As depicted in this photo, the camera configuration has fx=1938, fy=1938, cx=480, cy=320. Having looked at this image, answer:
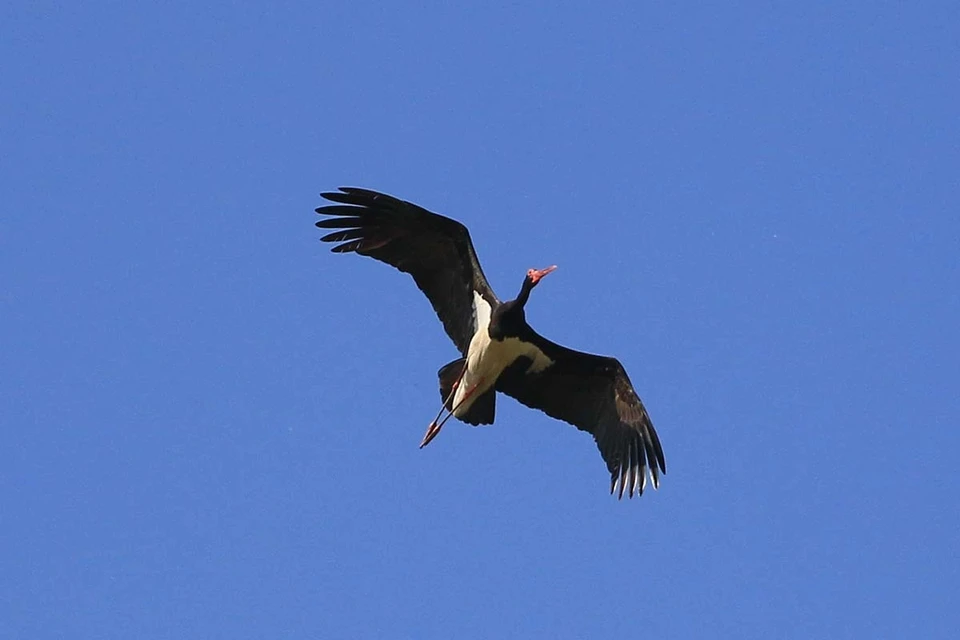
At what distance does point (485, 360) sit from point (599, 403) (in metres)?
1.85

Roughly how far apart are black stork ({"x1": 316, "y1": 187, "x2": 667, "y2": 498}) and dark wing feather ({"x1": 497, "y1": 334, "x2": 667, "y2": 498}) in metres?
0.01

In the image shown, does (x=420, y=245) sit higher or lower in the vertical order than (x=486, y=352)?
higher

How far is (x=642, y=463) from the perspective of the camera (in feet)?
76.3

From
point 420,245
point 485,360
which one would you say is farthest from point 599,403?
→ point 420,245

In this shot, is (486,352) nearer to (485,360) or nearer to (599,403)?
(485,360)

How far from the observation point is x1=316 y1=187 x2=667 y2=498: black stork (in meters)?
22.6

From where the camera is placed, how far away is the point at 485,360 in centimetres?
2270

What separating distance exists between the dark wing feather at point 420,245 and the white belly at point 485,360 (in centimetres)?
33

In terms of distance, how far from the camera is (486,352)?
2262 centimetres

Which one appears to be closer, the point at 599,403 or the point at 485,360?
the point at 485,360

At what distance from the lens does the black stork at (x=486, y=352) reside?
890 inches

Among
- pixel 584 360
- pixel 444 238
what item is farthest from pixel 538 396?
pixel 444 238

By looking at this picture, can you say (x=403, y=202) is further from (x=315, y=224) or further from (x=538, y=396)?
(x=538, y=396)

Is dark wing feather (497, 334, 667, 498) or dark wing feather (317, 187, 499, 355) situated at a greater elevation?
dark wing feather (317, 187, 499, 355)
